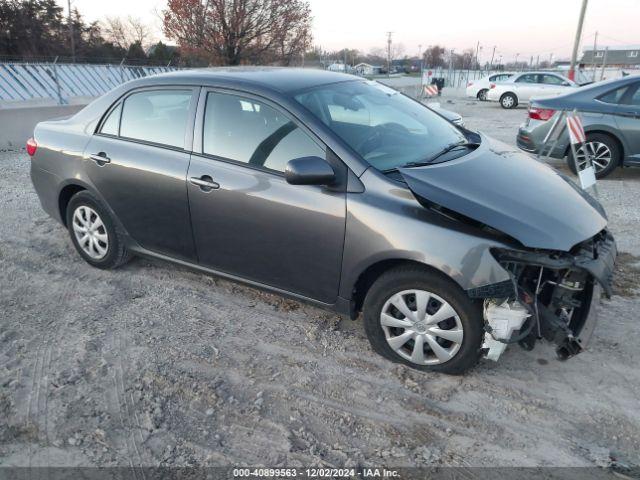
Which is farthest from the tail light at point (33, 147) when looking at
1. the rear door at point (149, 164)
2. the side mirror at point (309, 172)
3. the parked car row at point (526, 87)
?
the parked car row at point (526, 87)

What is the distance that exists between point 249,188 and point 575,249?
197 centimetres

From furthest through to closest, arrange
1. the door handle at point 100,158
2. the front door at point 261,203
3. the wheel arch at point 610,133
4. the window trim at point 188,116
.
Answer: the wheel arch at point 610,133 < the door handle at point 100,158 < the window trim at point 188,116 < the front door at point 261,203

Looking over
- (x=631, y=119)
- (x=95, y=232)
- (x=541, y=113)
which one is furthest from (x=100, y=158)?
(x=631, y=119)

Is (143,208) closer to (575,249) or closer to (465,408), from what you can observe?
(465,408)

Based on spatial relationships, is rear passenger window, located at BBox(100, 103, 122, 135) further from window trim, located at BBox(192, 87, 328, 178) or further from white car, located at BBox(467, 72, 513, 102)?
white car, located at BBox(467, 72, 513, 102)

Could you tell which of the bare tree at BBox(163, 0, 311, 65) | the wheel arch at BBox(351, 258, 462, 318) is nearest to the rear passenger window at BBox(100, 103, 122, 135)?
the wheel arch at BBox(351, 258, 462, 318)

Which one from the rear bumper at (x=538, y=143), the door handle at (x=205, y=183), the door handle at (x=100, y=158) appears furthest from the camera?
the rear bumper at (x=538, y=143)

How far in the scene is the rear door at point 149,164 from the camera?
3.51 metres

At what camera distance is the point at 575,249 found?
2.68 metres

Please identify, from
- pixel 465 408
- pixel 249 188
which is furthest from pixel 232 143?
pixel 465 408

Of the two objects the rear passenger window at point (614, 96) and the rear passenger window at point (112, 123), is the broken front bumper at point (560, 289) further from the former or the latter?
the rear passenger window at point (614, 96)

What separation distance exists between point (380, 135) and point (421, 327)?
4.33 ft

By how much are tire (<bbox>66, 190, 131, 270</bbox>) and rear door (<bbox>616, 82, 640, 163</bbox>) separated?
22.7 ft

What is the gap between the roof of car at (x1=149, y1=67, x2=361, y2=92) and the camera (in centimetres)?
333
